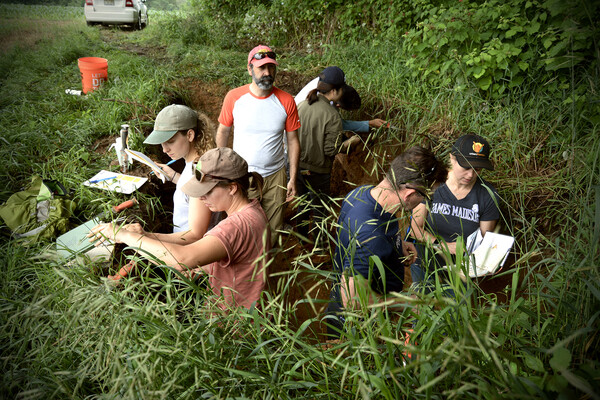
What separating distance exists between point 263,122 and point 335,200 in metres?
2.03

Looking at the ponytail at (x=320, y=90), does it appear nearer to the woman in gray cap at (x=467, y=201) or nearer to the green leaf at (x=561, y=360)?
the woman in gray cap at (x=467, y=201)

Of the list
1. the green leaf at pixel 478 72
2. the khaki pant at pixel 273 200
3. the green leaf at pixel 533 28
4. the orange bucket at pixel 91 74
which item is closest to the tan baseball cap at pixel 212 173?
the khaki pant at pixel 273 200

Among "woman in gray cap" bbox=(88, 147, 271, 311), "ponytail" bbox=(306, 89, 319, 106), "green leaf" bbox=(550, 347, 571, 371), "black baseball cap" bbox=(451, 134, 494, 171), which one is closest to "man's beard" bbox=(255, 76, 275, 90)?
"ponytail" bbox=(306, 89, 319, 106)

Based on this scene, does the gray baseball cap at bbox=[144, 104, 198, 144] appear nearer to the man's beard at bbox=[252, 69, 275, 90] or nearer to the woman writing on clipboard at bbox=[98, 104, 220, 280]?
the woman writing on clipboard at bbox=[98, 104, 220, 280]

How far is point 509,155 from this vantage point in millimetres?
4305

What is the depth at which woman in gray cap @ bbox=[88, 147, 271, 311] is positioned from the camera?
2037 mm

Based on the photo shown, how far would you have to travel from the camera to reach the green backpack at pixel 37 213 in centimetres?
299

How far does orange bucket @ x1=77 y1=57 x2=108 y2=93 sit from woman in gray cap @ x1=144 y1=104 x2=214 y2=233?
3.93 meters

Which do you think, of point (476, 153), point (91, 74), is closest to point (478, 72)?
point (476, 153)

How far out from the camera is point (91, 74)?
6.11 m

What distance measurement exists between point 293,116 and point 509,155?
2.52 metres

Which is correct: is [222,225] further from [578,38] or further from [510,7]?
[510,7]

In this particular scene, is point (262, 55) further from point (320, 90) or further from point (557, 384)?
point (557, 384)

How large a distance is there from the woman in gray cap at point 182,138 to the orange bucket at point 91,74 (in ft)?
12.9
